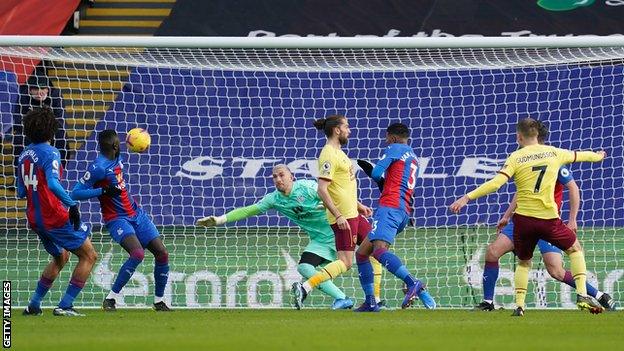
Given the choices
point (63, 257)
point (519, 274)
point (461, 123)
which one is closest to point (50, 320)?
point (63, 257)

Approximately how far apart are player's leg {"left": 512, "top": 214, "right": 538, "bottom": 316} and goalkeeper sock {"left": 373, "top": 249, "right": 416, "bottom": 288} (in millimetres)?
946

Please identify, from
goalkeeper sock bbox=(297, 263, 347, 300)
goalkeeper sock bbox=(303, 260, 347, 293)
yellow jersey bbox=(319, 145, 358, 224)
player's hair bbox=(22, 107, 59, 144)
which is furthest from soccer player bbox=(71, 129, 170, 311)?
yellow jersey bbox=(319, 145, 358, 224)

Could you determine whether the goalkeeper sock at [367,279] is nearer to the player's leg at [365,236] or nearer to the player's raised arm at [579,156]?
the player's leg at [365,236]

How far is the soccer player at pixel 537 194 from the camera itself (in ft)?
34.0

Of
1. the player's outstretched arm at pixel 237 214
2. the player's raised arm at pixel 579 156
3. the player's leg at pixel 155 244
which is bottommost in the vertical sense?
the player's leg at pixel 155 244

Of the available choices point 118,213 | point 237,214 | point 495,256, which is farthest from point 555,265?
point 118,213

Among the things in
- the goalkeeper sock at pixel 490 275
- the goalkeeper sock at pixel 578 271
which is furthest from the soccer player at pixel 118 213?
the goalkeeper sock at pixel 578 271

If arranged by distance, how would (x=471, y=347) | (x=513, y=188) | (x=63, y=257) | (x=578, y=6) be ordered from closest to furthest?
(x=471, y=347), (x=63, y=257), (x=513, y=188), (x=578, y=6)

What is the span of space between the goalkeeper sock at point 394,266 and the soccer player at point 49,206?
2.53m

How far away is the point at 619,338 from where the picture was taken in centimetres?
818

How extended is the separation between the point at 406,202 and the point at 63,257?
123 inches

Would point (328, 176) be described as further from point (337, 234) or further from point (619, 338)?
point (619, 338)

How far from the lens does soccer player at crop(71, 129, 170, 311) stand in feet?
37.5

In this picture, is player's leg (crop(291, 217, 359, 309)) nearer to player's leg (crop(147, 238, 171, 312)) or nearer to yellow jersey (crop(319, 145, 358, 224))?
yellow jersey (crop(319, 145, 358, 224))
